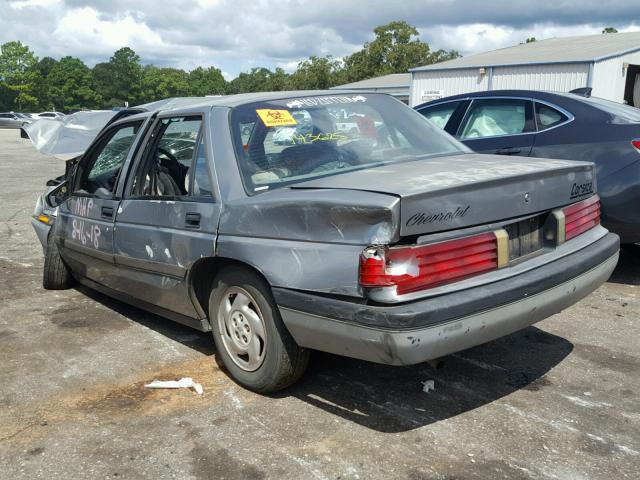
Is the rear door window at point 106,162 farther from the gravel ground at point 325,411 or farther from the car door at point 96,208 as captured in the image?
the gravel ground at point 325,411

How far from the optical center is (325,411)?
336cm

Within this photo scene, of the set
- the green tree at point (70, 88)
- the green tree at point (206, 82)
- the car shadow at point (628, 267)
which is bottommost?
the car shadow at point (628, 267)

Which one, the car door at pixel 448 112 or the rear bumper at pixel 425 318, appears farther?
the car door at pixel 448 112

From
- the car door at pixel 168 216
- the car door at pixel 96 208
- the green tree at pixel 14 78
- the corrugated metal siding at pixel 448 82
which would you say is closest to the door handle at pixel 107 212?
the car door at pixel 96 208

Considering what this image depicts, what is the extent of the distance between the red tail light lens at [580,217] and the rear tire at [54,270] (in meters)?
4.20

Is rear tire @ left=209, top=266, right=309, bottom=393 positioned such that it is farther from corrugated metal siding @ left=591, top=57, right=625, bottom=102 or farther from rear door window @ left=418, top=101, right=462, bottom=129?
corrugated metal siding @ left=591, top=57, right=625, bottom=102

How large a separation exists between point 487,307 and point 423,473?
2.58 ft

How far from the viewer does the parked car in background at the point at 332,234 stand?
2.76 m

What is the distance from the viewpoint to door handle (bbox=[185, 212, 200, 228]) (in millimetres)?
3605

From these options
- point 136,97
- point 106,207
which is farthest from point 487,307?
point 136,97

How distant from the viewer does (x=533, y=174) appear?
126 inches

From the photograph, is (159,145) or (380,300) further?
(159,145)

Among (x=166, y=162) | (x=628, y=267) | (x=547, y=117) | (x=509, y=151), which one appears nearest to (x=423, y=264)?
(x=166, y=162)

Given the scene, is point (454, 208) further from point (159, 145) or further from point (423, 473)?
point (159, 145)
